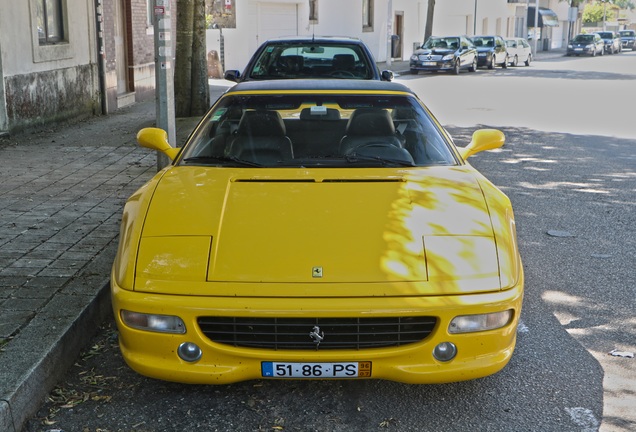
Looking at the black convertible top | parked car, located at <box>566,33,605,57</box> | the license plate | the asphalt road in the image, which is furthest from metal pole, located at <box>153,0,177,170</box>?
parked car, located at <box>566,33,605,57</box>

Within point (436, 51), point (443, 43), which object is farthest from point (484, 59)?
point (436, 51)

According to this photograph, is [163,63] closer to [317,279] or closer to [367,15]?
[317,279]

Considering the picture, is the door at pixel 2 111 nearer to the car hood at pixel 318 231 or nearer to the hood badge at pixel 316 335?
the car hood at pixel 318 231

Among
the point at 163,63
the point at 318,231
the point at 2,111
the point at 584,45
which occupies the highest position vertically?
the point at 163,63

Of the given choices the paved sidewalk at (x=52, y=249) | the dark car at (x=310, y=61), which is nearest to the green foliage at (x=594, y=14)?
the dark car at (x=310, y=61)

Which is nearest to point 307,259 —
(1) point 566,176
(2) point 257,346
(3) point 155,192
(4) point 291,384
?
(2) point 257,346

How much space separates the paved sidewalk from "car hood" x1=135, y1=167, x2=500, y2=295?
2.57ft

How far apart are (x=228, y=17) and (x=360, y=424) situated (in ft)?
88.2

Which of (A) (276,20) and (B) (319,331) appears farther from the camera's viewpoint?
(A) (276,20)

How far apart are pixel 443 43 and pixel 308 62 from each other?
81.1ft

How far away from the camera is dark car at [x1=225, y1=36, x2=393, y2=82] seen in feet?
35.7

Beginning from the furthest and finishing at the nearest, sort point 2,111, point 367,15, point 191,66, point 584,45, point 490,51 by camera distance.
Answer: point 584,45 < point 367,15 < point 490,51 < point 191,66 < point 2,111

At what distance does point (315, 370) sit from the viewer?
354 centimetres

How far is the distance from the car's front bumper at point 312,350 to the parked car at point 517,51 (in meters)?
38.4
